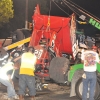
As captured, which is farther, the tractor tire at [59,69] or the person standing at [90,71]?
the tractor tire at [59,69]

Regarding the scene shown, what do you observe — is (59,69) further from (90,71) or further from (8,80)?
(90,71)

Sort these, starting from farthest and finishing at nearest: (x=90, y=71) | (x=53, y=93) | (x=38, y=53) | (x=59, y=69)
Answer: (x=38, y=53) < (x=53, y=93) < (x=59, y=69) < (x=90, y=71)

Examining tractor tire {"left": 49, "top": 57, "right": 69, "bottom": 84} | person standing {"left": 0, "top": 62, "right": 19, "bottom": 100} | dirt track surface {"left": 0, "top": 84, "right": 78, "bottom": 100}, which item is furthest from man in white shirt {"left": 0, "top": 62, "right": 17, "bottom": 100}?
tractor tire {"left": 49, "top": 57, "right": 69, "bottom": 84}

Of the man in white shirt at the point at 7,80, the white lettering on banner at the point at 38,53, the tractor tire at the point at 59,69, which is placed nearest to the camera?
the man in white shirt at the point at 7,80

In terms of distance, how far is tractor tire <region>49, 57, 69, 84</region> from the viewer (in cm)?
890

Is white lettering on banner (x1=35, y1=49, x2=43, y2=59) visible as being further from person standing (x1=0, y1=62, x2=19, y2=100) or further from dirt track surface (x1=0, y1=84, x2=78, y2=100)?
person standing (x1=0, y1=62, x2=19, y2=100)

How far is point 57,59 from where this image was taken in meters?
9.16

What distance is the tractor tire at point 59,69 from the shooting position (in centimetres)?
890

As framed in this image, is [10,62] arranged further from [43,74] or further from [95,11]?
[95,11]

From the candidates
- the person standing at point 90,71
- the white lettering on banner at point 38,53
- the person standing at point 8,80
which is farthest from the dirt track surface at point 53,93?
the person standing at point 90,71

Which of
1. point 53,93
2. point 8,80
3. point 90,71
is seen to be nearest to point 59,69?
point 53,93

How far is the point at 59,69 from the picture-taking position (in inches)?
354

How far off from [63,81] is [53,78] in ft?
1.02

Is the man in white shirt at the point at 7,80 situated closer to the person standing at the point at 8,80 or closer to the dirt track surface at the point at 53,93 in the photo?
the person standing at the point at 8,80
